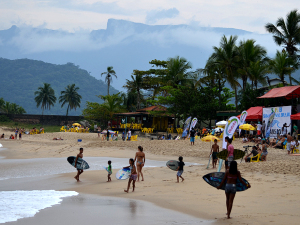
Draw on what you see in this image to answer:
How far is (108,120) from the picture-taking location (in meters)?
46.0

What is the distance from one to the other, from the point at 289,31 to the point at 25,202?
30805 mm

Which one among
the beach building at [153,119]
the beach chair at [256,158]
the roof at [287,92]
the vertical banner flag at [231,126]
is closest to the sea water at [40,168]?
the beach chair at [256,158]

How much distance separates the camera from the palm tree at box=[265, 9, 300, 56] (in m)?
31.7

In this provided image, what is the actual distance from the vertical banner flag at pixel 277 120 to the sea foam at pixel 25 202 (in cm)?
1656

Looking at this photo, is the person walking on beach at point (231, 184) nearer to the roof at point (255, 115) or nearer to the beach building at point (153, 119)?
the roof at point (255, 115)

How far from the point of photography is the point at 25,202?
8.27m

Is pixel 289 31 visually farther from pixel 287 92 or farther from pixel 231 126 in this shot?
pixel 231 126

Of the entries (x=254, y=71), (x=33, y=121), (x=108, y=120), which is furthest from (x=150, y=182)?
(x=33, y=121)

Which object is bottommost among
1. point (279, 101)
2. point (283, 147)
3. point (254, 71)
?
point (283, 147)

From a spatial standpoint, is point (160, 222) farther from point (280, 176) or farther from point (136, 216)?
point (280, 176)

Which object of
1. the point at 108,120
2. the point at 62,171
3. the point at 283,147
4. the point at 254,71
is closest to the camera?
the point at 62,171

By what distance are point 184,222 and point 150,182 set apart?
501cm

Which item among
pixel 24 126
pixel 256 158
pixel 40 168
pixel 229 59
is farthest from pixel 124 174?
pixel 24 126

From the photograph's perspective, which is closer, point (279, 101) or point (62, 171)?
point (62, 171)
